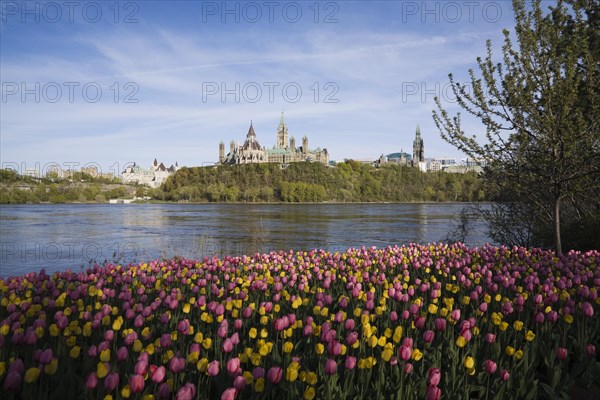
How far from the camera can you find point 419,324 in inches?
144

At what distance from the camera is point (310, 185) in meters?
114

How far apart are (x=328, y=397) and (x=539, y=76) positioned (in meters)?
8.05

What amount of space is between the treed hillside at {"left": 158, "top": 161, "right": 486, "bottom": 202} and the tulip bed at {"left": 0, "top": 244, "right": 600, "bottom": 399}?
10452 centimetres

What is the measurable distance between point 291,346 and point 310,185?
11118cm

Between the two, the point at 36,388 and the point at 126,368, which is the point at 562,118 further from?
the point at 36,388

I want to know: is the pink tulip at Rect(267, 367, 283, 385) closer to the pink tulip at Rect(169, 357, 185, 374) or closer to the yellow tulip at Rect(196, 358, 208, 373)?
the yellow tulip at Rect(196, 358, 208, 373)

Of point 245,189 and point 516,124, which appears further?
point 245,189

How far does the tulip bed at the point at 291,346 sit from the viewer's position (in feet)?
8.71

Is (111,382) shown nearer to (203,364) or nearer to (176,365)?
(176,365)

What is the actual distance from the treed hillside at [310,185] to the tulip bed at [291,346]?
343 ft

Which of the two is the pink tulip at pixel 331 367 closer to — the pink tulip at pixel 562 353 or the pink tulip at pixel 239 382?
the pink tulip at pixel 239 382

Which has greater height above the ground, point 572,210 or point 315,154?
point 315,154

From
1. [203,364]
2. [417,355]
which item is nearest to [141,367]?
[203,364]

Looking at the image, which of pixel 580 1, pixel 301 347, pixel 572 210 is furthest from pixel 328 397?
pixel 572 210
